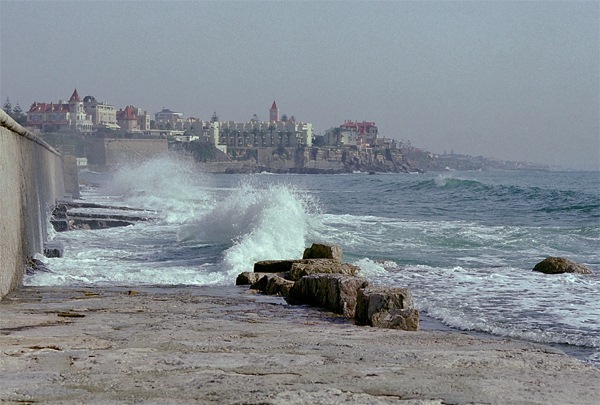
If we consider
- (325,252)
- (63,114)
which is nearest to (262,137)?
(63,114)

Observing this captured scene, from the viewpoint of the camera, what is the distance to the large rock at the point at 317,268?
8.89 meters

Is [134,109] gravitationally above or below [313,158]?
above

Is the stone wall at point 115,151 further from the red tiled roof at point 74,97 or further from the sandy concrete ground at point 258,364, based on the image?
the sandy concrete ground at point 258,364

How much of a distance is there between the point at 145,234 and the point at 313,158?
126351mm

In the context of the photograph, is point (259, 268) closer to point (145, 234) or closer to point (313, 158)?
point (145, 234)

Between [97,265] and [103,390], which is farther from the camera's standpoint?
[97,265]

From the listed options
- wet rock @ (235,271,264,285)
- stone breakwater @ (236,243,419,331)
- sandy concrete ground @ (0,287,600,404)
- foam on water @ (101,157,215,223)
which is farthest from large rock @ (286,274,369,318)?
foam on water @ (101,157,215,223)

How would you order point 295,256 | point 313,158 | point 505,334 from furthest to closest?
point 313,158, point 295,256, point 505,334

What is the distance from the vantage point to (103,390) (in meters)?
3.66

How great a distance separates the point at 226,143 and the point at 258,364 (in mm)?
152388

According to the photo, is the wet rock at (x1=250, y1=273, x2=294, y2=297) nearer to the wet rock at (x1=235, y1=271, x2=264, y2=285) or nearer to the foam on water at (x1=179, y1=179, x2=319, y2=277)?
the wet rock at (x1=235, y1=271, x2=264, y2=285)

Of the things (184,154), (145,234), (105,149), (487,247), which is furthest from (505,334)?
(184,154)

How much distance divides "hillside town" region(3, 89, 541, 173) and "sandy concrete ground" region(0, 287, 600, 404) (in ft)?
304

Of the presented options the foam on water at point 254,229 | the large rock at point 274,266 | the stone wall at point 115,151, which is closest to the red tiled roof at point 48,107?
the stone wall at point 115,151
